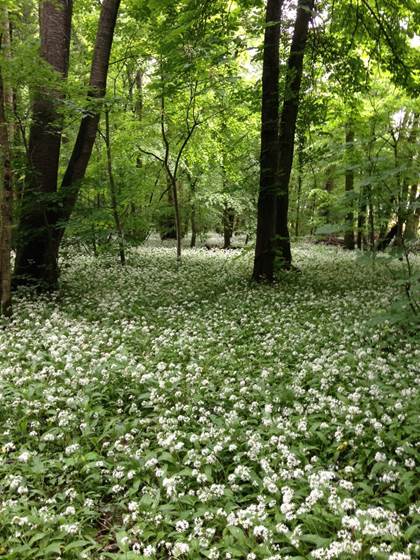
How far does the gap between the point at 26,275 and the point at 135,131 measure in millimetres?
7756

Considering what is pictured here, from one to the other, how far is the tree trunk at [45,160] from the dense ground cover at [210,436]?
291 centimetres

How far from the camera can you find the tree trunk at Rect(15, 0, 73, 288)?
10859 millimetres

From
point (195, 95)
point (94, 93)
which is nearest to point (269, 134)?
point (195, 95)

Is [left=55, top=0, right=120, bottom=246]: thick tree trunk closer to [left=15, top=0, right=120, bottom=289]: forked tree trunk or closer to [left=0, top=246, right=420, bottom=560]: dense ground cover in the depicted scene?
[left=15, top=0, right=120, bottom=289]: forked tree trunk

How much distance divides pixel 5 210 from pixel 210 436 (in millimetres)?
6153

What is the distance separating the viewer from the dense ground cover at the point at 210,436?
132 inches

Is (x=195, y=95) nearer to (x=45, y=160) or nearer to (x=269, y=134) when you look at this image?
Answer: (x=269, y=134)

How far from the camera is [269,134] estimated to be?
34.7 ft

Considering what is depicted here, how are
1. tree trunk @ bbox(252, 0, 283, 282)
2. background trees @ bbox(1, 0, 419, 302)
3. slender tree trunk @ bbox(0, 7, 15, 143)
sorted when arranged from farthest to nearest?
tree trunk @ bbox(252, 0, 283, 282) → background trees @ bbox(1, 0, 419, 302) → slender tree trunk @ bbox(0, 7, 15, 143)

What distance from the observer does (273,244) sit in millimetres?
10938

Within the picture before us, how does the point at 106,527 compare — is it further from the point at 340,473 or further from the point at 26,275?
the point at 26,275

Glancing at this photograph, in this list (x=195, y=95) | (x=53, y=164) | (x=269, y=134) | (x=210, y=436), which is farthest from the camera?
(x=195, y=95)

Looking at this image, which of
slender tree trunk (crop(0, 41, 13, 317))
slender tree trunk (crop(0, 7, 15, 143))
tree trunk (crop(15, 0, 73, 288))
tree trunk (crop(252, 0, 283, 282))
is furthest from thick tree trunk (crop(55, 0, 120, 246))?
tree trunk (crop(252, 0, 283, 282))

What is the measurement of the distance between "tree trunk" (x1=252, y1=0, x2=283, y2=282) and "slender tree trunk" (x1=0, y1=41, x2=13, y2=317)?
558cm
